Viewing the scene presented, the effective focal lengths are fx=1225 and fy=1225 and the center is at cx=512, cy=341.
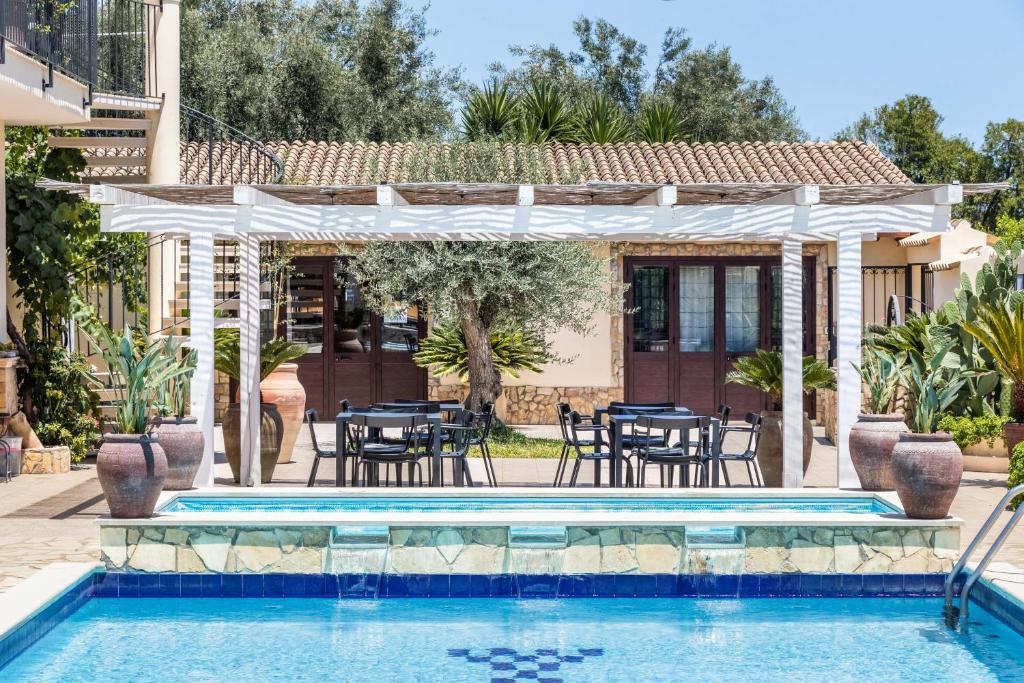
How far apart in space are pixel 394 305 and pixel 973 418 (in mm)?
6592

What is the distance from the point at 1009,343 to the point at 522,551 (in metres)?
5.49

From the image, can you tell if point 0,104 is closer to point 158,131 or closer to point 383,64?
point 158,131

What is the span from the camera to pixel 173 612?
722 centimetres

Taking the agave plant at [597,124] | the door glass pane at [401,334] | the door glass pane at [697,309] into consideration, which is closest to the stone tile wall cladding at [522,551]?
the door glass pane at [401,334]

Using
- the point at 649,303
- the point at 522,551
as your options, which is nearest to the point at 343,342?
the point at 649,303

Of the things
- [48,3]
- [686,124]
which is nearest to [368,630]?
[48,3]

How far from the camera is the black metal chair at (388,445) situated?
9.20m

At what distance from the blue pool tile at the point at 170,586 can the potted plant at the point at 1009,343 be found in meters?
6.94

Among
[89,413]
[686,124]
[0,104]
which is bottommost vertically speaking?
[89,413]

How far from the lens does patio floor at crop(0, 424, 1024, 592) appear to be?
772 centimetres

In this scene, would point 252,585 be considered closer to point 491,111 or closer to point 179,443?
point 179,443

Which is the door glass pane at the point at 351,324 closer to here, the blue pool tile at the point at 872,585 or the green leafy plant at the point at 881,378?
the green leafy plant at the point at 881,378

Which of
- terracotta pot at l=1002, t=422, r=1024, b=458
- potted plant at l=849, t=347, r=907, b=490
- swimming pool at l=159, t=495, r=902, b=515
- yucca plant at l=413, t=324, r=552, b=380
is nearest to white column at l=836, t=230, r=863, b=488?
potted plant at l=849, t=347, r=907, b=490

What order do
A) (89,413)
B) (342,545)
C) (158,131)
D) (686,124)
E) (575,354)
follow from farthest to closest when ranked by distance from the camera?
(686,124) → (575,354) → (158,131) → (89,413) → (342,545)
